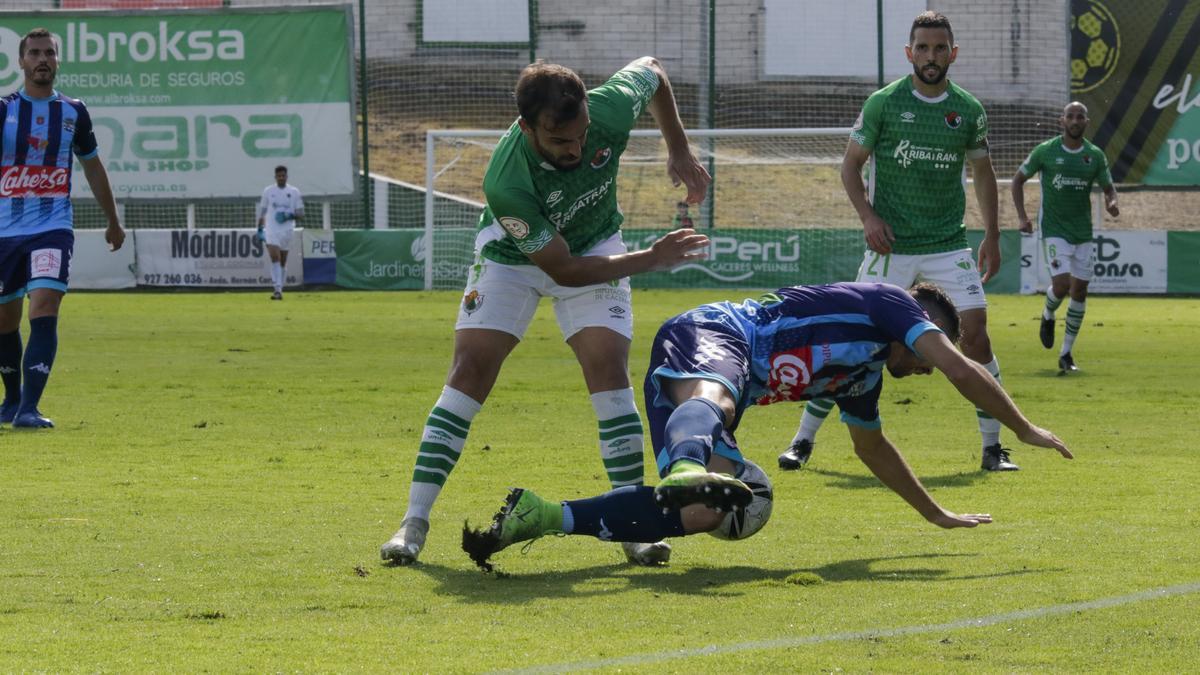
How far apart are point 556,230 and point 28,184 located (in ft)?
18.9

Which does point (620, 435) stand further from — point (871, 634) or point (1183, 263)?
point (1183, 263)

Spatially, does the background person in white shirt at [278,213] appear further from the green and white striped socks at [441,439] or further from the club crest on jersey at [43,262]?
the green and white striped socks at [441,439]

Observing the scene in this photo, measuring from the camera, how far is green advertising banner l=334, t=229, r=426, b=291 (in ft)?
99.5

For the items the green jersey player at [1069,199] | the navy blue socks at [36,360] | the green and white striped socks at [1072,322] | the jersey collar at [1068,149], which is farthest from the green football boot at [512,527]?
the jersey collar at [1068,149]

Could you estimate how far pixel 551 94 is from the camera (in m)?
5.78

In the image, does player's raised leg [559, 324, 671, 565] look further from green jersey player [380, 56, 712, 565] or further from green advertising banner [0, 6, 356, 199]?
green advertising banner [0, 6, 356, 199]

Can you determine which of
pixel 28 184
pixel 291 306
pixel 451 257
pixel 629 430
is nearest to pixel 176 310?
pixel 291 306

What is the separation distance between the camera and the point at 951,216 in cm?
952

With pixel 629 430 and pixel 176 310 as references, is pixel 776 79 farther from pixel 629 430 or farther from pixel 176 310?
pixel 629 430

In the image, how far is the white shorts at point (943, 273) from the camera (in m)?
9.41

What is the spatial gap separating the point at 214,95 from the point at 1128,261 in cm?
1732

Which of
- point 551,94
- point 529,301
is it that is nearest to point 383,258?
point 529,301

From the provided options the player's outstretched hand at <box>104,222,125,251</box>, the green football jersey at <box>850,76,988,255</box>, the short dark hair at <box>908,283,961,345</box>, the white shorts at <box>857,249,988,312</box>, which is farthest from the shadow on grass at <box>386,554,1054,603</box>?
the player's outstretched hand at <box>104,222,125,251</box>

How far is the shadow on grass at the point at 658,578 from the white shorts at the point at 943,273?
11.3 ft
